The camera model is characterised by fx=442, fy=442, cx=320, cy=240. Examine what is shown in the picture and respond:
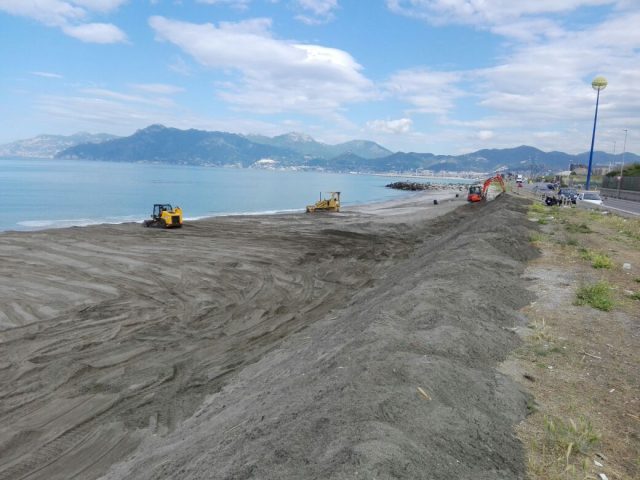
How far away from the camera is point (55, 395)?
1020 centimetres

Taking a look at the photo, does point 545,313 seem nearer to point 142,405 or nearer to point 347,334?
point 347,334

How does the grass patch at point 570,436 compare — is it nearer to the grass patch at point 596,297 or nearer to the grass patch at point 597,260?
the grass patch at point 596,297

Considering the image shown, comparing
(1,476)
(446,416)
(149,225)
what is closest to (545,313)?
(446,416)

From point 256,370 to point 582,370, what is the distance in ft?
23.0

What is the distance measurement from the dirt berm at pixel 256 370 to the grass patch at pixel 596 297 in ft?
4.47

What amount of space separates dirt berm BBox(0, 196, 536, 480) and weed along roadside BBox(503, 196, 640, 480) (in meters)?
0.38

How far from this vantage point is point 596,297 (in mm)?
11477

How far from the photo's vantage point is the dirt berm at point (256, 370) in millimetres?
5125

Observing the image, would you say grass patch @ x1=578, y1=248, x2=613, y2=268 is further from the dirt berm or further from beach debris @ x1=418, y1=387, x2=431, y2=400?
beach debris @ x1=418, y1=387, x2=431, y2=400

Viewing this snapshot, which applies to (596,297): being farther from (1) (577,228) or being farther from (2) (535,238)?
(1) (577,228)

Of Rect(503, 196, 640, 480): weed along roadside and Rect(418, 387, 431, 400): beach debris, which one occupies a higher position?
Rect(418, 387, 431, 400): beach debris

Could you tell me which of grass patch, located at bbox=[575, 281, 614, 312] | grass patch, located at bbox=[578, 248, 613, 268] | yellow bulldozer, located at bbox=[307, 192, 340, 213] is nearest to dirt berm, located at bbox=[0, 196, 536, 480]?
grass patch, located at bbox=[575, 281, 614, 312]

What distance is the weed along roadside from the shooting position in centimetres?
525

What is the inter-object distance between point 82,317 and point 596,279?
1716 centimetres
